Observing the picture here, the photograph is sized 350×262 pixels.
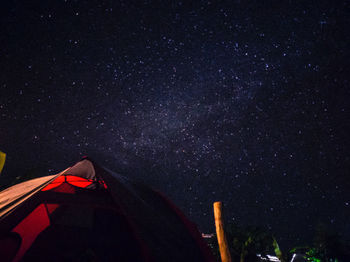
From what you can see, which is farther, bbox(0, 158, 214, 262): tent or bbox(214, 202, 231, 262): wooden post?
bbox(214, 202, 231, 262): wooden post

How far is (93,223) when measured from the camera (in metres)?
4.10

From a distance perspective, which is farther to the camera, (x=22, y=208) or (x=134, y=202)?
(x=134, y=202)

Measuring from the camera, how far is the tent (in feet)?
8.73

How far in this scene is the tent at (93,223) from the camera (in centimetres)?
266

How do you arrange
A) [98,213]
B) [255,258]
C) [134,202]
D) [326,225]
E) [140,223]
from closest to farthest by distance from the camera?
[140,223], [134,202], [98,213], [255,258], [326,225]

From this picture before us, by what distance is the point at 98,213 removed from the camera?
4.16m

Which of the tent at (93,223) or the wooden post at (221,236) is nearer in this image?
the tent at (93,223)

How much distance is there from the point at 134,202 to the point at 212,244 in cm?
740

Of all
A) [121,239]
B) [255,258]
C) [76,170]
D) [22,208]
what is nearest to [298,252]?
[255,258]

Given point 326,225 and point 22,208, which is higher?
point 22,208

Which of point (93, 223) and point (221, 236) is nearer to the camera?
point (93, 223)

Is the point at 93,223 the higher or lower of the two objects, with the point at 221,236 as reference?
higher

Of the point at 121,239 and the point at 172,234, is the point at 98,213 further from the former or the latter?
the point at 172,234

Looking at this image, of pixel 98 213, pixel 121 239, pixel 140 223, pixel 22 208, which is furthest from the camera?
pixel 98 213
